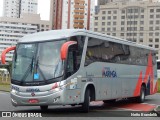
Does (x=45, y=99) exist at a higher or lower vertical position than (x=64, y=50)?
lower

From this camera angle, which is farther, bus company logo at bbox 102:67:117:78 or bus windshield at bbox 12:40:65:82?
bus company logo at bbox 102:67:117:78

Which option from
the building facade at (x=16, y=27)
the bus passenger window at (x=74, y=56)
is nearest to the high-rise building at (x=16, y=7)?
the building facade at (x=16, y=27)

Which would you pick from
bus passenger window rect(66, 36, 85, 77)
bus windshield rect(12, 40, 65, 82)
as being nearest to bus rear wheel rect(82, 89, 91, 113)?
bus passenger window rect(66, 36, 85, 77)

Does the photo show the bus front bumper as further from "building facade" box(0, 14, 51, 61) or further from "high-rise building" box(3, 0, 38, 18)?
"high-rise building" box(3, 0, 38, 18)

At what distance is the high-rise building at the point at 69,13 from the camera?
14075 centimetres

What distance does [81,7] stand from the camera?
476 ft

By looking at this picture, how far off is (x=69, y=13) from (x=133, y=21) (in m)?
24.1

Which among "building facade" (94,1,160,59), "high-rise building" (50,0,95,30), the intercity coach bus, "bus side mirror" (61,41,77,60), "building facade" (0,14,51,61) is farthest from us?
"building facade" (0,14,51,61)

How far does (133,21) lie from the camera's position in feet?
463

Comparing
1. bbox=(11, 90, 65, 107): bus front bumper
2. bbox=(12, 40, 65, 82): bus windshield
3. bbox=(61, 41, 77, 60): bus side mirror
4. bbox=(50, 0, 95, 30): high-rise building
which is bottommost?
bbox=(11, 90, 65, 107): bus front bumper

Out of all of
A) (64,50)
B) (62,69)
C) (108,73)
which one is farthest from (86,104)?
(64,50)

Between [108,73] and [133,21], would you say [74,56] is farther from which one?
[133,21]

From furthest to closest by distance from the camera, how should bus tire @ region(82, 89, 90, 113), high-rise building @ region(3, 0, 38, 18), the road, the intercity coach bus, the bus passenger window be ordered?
high-rise building @ region(3, 0, 38, 18), bus tire @ region(82, 89, 90, 113), the road, the bus passenger window, the intercity coach bus

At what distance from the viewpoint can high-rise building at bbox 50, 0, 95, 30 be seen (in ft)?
462
